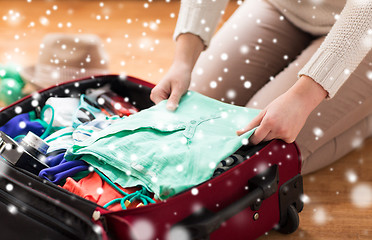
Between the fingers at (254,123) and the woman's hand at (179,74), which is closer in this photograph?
the fingers at (254,123)

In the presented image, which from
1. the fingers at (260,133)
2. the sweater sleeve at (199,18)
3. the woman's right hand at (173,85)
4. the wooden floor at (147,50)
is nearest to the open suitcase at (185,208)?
the fingers at (260,133)

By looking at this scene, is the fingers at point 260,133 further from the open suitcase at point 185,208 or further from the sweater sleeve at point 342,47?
the sweater sleeve at point 342,47

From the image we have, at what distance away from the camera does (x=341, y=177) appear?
3.81ft

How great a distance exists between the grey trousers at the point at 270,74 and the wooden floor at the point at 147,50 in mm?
73

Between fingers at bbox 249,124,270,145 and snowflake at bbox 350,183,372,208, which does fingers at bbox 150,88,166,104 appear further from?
snowflake at bbox 350,183,372,208

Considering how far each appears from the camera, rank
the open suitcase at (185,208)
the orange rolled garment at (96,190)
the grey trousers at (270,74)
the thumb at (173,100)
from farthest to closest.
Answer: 1. the grey trousers at (270,74)
2. the thumb at (173,100)
3. the orange rolled garment at (96,190)
4. the open suitcase at (185,208)

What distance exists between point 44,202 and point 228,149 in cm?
33

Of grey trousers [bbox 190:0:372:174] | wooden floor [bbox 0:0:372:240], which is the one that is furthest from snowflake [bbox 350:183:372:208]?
grey trousers [bbox 190:0:372:174]

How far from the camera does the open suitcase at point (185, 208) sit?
691 millimetres

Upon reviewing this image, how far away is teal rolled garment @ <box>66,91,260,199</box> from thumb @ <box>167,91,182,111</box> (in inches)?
0.6

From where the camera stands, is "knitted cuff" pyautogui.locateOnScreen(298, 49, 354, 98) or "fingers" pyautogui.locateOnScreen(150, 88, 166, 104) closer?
"knitted cuff" pyautogui.locateOnScreen(298, 49, 354, 98)

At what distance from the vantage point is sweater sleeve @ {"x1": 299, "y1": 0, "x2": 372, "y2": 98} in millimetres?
874

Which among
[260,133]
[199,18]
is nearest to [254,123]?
[260,133]

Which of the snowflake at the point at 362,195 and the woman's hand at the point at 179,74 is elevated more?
the woman's hand at the point at 179,74
